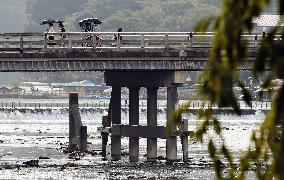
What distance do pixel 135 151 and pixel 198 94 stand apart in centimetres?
5123

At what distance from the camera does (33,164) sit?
57312 mm

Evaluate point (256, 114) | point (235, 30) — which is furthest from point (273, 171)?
point (256, 114)

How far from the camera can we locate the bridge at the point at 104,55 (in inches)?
2207

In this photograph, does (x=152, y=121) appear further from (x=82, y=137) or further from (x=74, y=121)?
(x=74, y=121)

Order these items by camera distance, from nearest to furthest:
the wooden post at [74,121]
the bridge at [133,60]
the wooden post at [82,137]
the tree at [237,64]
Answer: the tree at [237,64] < the bridge at [133,60] < the wooden post at [82,137] < the wooden post at [74,121]

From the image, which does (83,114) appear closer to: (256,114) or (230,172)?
(256,114)

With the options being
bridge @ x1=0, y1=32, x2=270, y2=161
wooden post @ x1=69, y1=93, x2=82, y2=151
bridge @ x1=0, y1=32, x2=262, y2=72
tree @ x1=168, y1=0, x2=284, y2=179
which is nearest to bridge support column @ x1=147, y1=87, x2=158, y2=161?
bridge @ x1=0, y1=32, x2=270, y2=161

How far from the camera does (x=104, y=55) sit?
57344 mm

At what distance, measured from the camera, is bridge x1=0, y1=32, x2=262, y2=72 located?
56.1 metres

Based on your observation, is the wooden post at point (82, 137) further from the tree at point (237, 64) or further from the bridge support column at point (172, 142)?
the tree at point (237, 64)

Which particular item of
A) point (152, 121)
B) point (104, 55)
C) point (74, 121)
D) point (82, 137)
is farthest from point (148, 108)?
point (74, 121)

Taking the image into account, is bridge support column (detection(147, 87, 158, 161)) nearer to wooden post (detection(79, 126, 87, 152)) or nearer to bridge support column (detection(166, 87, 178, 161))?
bridge support column (detection(166, 87, 178, 161))

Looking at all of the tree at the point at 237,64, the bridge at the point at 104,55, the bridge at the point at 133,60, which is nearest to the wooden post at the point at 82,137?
the bridge at the point at 133,60

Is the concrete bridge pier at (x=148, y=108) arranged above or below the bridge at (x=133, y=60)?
below
